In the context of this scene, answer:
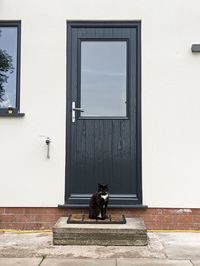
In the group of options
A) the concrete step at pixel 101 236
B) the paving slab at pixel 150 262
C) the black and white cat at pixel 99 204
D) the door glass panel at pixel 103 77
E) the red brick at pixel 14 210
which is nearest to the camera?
the paving slab at pixel 150 262

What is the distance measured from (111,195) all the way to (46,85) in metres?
1.75

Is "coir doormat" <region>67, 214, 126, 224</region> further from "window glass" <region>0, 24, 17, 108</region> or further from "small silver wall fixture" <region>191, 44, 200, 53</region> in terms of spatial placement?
"small silver wall fixture" <region>191, 44, 200, 53</region>

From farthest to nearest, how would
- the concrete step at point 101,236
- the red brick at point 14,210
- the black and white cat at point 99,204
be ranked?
the red brick at point 14,210, the black and white cat at point 99,204, the concrete step at point 101,236

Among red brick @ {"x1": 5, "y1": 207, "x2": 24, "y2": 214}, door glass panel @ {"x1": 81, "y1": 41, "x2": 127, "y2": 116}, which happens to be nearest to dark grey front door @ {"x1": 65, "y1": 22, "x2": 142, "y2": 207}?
door glass panel @ {"x1": 81, "y1": 41, "x2": 127, "y2": 116}

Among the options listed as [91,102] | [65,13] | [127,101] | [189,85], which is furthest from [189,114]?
[65,13]

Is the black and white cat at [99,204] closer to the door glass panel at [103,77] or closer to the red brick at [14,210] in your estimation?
the red brick at [14,210]

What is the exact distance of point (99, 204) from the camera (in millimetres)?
5508

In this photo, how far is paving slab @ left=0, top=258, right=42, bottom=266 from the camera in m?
4.34

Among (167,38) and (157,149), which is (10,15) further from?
(157,149)

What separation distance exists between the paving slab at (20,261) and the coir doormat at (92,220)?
940mm

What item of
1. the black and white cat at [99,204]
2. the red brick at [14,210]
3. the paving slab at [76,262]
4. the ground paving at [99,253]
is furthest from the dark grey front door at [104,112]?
the paving slab at [76,262]

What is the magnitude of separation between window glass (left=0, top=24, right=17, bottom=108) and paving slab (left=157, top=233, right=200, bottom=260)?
280 cm

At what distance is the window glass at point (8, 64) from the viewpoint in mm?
6199

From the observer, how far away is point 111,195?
6031 millimetres
